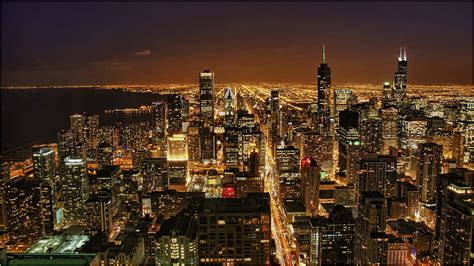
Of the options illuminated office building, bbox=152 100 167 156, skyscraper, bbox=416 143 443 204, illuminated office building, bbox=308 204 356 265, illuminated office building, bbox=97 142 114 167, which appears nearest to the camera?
illuminated office building, bbox=308 204 356 265

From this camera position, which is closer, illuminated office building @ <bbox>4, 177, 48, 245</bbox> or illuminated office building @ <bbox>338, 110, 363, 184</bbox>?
illuminated office building @ <bbox>4, 177, 48, 245</bbox>

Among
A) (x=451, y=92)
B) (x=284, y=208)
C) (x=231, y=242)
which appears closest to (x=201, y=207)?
(x=231, y=242)

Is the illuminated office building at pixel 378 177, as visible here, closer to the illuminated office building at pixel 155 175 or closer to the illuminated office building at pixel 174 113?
the illuminated office building at pixel 155 175

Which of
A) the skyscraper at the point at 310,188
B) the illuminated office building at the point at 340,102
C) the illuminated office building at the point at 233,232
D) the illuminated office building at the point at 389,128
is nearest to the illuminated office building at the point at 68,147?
the skyscraper at the point at 310,188

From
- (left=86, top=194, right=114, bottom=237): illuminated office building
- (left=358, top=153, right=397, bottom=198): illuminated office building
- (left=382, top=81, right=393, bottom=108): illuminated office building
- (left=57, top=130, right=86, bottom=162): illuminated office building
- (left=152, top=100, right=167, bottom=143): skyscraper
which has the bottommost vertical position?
(left=86, top=194, right=114, bottom=237): illuminated office building

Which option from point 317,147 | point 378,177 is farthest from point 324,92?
point 378,177

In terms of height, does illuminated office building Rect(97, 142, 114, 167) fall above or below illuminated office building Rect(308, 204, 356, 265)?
above

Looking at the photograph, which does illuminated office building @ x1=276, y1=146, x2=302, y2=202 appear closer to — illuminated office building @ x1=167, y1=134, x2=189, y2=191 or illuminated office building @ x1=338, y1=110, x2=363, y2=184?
illuminated office building @ x1=338, y1=110, x2=363, y2=184

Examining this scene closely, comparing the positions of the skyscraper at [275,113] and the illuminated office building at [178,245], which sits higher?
the skyscraper at [275,113]

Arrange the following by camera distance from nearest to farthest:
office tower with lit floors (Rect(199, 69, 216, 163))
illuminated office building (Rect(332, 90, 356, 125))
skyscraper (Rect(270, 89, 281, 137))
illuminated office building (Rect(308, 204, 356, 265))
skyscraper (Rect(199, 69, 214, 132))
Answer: illuminated office building (Rect(308, 204, 356, 265)) → skyscraper (Rect(270, 89, 281, 137)) → illuminated office building (Rect(332, 90, 356, 125)) → office tower with lit floors (Rect(199, 69, 216, 163)) → skyscraper (Rect(199, 69, 214, 132))

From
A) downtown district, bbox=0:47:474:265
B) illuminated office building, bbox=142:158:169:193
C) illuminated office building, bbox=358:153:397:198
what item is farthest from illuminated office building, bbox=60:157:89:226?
illuminated office building, bbox=358:153:397:198

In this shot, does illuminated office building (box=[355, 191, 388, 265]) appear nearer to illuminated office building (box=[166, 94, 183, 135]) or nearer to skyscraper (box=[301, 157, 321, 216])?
skyscraper (box=[301, 157, 321, 216])
